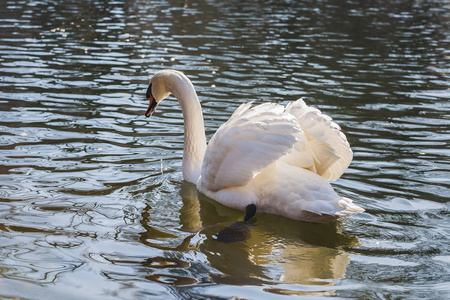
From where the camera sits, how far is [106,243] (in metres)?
5.45

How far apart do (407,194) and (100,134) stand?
4275 mm

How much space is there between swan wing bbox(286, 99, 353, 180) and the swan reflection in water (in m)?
0.67

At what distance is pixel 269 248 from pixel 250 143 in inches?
38.8

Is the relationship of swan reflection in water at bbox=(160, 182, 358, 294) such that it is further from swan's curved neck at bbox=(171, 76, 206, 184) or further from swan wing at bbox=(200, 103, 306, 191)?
swan's curved neck at bbox=(171, 76, 206, 184)

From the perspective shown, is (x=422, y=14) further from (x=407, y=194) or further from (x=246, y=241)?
(x=246, y=241)

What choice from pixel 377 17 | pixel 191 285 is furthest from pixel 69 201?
pixel 377 17

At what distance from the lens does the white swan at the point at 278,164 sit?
5.71m

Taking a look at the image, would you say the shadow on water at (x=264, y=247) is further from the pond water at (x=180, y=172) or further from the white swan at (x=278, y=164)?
the white swan at (x=278, y=164)

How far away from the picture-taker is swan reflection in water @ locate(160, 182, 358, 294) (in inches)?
193

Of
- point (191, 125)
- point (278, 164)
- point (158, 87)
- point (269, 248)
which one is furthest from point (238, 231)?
point (158, 87)

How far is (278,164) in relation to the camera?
620 centimetres

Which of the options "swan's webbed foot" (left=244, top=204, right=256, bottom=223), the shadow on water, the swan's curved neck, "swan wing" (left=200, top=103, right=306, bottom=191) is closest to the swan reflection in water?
the shadow on water

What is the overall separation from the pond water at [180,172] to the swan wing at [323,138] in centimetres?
63

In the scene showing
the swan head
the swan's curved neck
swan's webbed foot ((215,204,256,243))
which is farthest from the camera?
the swan head
